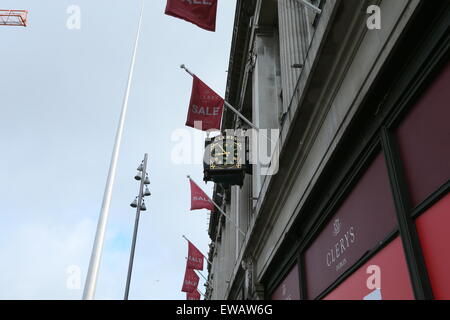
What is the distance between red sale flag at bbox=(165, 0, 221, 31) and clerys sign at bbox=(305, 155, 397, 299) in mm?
6848

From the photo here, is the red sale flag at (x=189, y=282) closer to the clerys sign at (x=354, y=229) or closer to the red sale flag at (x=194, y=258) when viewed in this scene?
the red sale flag at (x=194, y=258)

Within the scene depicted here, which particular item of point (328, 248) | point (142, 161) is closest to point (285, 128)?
point (328, 248)

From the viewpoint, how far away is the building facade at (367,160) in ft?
13.8

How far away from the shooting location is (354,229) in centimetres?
598

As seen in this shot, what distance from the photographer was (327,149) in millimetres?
6742

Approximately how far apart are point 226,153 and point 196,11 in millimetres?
5018

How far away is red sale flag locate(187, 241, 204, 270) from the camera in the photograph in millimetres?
23375

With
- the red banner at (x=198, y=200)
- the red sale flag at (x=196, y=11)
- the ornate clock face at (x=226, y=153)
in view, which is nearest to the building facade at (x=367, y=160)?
the red sale flag at (x=196, y=11)

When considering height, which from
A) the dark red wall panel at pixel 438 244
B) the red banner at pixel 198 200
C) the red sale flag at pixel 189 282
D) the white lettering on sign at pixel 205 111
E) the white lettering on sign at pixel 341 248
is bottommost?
the dark red wall panel at pixel 438 244

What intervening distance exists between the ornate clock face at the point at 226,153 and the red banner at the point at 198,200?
4748 millimetres

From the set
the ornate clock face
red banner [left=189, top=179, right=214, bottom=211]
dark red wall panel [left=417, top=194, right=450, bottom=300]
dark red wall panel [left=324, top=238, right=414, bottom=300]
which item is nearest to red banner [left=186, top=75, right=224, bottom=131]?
the ornate clock face

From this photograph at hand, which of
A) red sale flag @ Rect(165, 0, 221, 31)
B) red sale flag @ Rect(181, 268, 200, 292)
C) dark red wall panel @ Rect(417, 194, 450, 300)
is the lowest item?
dark red wall panel @ Rect(417, 194, 450, 300)

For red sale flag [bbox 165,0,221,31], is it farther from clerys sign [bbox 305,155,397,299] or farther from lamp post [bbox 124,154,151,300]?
lamp post [bbox 124,154,151,300]

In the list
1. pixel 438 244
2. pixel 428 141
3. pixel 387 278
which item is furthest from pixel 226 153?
pixel 438 244
